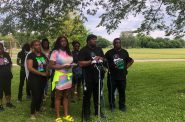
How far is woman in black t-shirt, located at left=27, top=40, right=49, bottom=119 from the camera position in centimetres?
1009

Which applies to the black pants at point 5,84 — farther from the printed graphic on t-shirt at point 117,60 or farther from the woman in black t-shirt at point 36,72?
the printed graphic on t-shirt at point 117,60

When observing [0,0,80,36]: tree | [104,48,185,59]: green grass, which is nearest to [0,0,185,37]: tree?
[0,0,80,36]: tree

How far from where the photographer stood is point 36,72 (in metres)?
10.0

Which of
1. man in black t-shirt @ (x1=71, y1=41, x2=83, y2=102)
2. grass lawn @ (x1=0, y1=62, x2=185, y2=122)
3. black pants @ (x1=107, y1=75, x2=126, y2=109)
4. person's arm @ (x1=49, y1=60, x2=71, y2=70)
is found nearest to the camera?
person's arm @ (x1=49, y1=60, x2=71, y2=70)

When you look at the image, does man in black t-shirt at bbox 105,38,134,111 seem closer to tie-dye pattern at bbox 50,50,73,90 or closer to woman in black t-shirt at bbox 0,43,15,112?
tie-dye pattern at bbox 50,50,73,90

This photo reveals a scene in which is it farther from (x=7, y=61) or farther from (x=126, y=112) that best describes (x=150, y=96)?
(x=7, y=61)

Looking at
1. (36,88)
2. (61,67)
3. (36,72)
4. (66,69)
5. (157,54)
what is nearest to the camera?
(61,67)

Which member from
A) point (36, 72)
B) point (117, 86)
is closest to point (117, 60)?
point (117, 86)

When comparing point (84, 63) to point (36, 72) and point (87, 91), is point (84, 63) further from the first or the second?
point (36, 72)

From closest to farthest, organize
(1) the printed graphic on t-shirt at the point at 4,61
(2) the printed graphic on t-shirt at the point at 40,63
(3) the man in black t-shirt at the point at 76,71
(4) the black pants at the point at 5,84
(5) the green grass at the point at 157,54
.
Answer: (2) the printed graphic on t-shirt at the point at 40,63 < (1) the printed graphic on t-shirt at the point at 4,61 < (4) the black pants at the point at 5,84 < (3) the man in black t-shirt at the point at 76,71 < (5) the green grass at the point at 157,54

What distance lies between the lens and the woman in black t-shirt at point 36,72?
10.1 m

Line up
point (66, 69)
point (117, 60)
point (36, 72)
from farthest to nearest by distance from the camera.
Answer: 1. point (117, 60)
2. point (36, 72)
3. point (66, 69)

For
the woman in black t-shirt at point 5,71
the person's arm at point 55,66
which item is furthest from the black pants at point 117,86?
the woman in black t-shirt at point 5,71

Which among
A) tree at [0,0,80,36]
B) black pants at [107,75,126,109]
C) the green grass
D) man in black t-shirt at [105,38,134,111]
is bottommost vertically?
the green grass
